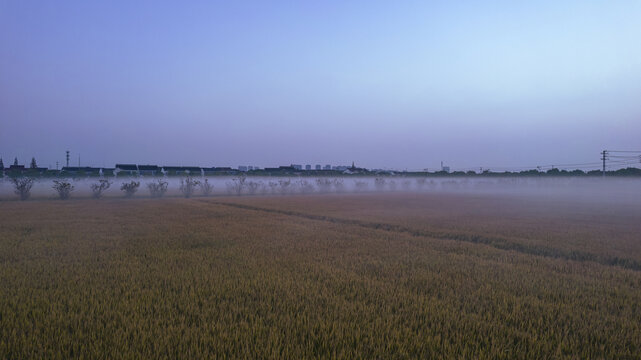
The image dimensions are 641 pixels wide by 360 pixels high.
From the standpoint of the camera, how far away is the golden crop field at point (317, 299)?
4.24 meters

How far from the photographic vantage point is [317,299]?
19.3ft

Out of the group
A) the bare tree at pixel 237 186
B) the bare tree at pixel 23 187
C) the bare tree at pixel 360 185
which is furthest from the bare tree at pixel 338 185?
the bare tree at pixel 23 187

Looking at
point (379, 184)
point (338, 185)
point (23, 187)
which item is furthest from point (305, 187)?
Result: point (23, 187)

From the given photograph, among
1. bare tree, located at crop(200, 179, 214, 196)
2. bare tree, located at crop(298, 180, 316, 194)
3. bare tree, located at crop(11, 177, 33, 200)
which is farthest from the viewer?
bare tree, located at crop(298, 180, 316, 194)

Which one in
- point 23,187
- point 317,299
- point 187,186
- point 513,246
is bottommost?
point 513,246

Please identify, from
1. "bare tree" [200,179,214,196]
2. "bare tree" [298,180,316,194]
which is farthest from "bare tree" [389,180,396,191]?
"bare tree" [200,179,214,196]

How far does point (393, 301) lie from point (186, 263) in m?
5.39

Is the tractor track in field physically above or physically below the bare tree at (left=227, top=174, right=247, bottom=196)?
below

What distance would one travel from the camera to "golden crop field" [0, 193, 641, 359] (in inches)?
167

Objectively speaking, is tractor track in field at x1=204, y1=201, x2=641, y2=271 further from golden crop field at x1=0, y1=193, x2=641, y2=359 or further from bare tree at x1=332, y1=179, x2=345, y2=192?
bare tree at x1=332, y1=179, x2=345, y2=192

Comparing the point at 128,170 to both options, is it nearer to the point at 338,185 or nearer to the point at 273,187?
the point at 273,187

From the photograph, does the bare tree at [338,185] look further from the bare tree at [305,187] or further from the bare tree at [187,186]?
the bare tree at [187,186]

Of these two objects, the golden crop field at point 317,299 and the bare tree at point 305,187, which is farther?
the bare tree at point 305,187

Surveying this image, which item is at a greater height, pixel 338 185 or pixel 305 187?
pixel 338 185
